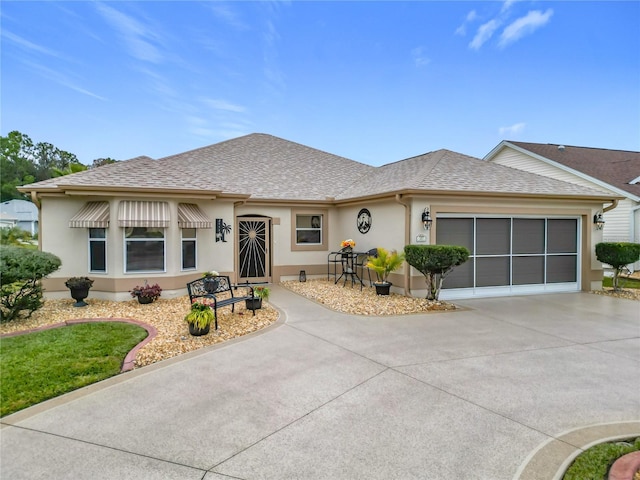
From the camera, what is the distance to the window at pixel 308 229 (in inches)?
619

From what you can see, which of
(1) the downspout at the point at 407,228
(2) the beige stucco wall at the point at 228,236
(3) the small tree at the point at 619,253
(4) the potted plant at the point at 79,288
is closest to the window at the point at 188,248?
(2) the beige stucco wall at the point at 228,236

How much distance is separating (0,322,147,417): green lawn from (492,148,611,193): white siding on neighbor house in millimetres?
22658

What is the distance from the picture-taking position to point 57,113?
59.9 ft

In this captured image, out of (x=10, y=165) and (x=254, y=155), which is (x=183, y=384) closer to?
(x=254, y=155)

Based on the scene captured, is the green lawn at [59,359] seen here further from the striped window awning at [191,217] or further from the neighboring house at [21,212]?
the neighboring house at [21,212]

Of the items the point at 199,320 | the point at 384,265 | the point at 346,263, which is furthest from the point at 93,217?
the point at 346,263

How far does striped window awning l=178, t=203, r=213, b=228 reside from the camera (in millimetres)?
11445

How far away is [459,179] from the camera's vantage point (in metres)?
12.3

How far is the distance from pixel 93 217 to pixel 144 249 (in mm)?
1680

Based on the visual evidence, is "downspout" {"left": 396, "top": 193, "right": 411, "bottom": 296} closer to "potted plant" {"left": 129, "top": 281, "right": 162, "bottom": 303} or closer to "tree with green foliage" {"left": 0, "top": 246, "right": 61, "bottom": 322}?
"potted plant" {"left": 129, "top": 281, "right": 162, "bottom": 303}

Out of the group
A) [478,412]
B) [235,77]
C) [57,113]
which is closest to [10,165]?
[57,113]

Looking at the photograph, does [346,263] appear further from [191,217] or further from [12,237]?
[12,237]

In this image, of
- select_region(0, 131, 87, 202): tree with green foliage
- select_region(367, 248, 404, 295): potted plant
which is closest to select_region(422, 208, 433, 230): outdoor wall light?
select_region(367, 248, 404, 295): potted plant

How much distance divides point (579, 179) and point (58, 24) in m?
24.7
